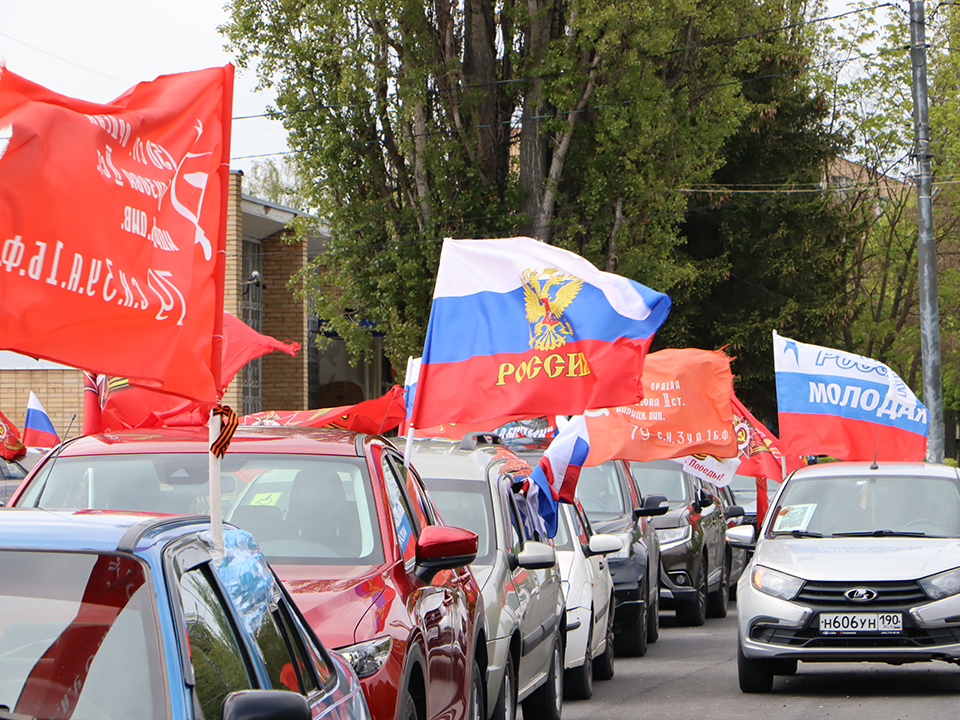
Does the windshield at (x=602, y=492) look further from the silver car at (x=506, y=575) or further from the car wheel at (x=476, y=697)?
the car wheel at (x=476, y=697)

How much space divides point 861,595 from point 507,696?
10.8 feet

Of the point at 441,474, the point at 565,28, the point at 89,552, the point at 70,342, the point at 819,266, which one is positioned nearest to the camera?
the point at 89,552

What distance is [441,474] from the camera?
880cm

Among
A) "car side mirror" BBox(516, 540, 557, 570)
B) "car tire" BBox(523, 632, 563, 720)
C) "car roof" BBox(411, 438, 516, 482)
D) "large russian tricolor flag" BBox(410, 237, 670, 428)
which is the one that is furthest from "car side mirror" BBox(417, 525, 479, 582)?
"large russian tricolor flag" BBox(410, 237, 670, 428)

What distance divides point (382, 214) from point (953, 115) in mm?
20242

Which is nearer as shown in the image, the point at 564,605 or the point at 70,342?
the point at 70,342

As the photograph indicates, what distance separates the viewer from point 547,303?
10.4 m

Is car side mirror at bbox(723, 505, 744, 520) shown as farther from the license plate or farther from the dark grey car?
the license plate

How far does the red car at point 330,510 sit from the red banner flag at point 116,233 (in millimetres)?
1201

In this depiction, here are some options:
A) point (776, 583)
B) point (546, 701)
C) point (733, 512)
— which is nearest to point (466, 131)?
point (733, 512)

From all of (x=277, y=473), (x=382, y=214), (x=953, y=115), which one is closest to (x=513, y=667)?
(x=277, y=473)

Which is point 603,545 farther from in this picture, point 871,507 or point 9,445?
point 9,445

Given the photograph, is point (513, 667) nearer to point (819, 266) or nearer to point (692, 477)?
point (692, 477)

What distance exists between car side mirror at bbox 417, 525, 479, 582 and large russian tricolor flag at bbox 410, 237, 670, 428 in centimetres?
354
